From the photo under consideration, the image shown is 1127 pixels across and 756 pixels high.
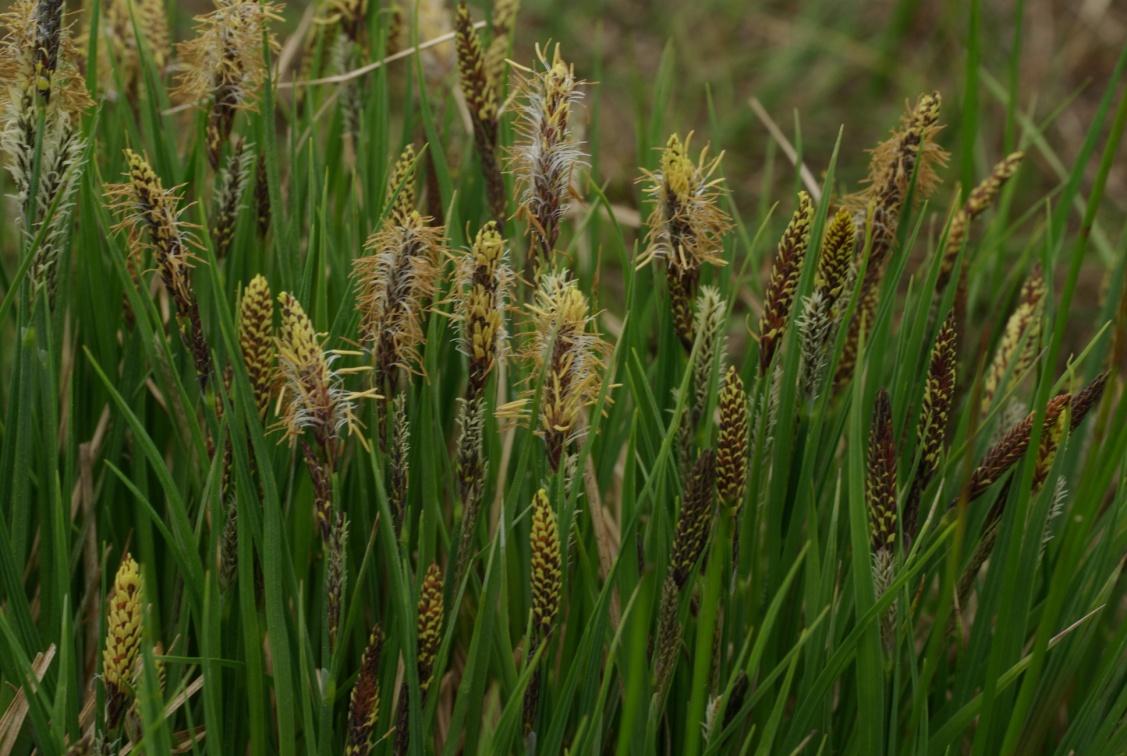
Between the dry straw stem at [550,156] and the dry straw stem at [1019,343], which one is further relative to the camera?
the dry straw stem at [1019,343]

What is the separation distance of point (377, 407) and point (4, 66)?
47cm

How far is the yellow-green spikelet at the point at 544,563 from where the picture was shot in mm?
1046

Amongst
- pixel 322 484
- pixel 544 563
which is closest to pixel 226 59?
pixel 322 484

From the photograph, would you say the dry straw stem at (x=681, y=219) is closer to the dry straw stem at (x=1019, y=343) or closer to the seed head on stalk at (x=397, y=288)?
the seed head on stalk at (x=397, y=288)

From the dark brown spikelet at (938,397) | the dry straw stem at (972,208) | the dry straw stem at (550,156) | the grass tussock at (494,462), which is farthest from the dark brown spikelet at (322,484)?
the dry straw stem at (972,208)

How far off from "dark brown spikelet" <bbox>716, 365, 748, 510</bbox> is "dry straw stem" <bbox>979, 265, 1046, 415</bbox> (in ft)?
1.78

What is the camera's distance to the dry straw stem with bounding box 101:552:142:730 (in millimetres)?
1015

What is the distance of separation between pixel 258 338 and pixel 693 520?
0.41 meters

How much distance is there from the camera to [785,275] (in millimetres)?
1165

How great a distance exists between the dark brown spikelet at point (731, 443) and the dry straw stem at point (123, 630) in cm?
50

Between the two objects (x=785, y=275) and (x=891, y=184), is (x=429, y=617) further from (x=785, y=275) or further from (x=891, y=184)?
(x=891, y=184)


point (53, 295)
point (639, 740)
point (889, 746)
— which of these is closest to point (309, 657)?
point (639, 740)

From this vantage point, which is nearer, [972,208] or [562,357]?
[562,357]

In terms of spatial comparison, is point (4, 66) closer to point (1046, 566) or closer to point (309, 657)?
point (309, 657)
